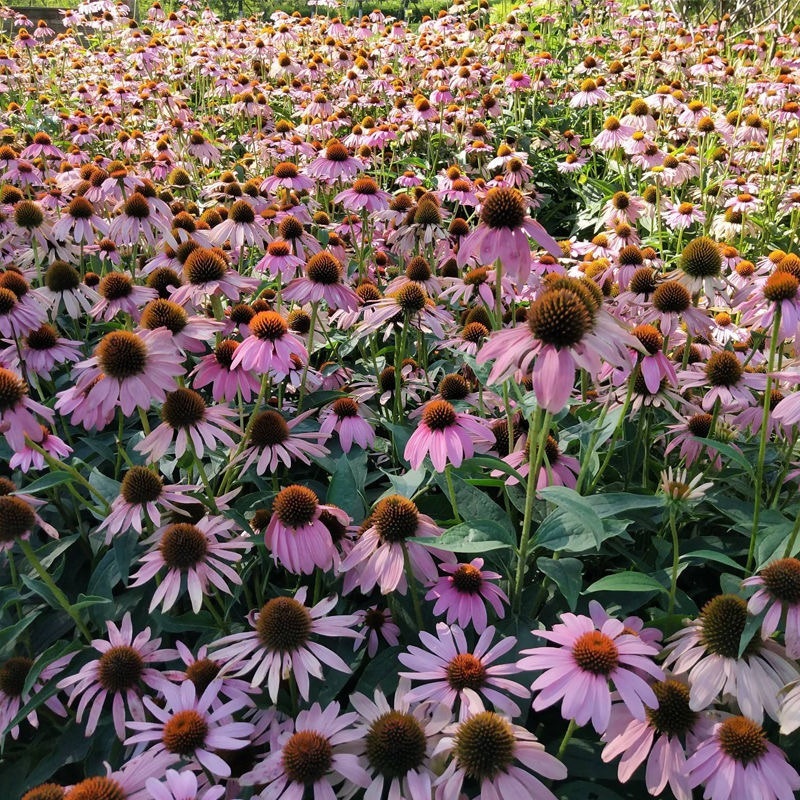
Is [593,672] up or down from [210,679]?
up

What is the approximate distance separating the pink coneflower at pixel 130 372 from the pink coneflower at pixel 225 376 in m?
0.26

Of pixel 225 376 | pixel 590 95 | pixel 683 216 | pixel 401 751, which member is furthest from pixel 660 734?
pixel 590 95

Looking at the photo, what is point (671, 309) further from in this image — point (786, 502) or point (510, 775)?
point (510, 775)

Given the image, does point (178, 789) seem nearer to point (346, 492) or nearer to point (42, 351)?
point (346, 492)

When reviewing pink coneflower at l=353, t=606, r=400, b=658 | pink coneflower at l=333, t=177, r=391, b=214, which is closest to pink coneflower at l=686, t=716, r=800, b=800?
pink coneflower at l=353, t=606, r=400, b=658

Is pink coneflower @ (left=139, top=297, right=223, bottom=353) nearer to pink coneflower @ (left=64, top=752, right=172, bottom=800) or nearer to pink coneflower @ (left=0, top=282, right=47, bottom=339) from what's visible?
pink coneflower @ (left=0, top=282, right=47, bottom=339)

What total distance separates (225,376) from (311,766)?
97 cm

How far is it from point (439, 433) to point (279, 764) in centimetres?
72

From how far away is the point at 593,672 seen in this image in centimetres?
114

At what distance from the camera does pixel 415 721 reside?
1.18 metres

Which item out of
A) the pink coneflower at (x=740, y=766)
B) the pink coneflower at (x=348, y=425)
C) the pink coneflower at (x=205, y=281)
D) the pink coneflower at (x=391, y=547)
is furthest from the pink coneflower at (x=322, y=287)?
the pink coneflower at (x=740, y=766)

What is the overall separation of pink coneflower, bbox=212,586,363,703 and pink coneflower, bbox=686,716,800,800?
0.59 meters

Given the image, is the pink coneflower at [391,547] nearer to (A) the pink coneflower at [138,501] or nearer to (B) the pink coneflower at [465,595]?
(B) the pink coneflower at [465,595]

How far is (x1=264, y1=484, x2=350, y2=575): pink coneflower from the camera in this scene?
143cm
